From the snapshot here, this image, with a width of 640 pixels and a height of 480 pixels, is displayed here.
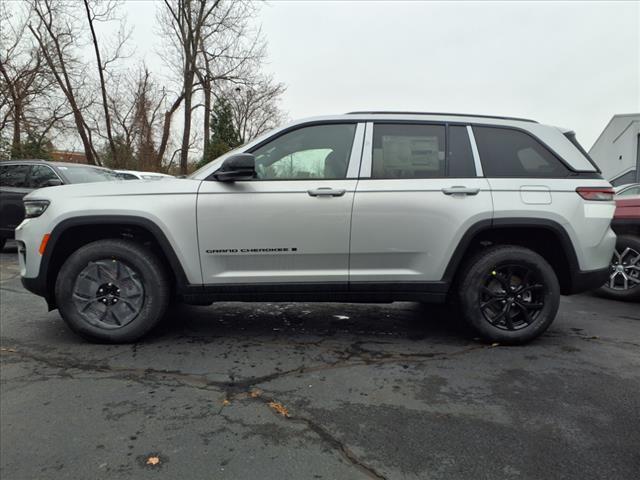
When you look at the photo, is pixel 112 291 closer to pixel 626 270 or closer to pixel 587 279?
pixel 587 279

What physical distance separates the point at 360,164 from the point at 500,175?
1133 mm

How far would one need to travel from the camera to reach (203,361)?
3242mm

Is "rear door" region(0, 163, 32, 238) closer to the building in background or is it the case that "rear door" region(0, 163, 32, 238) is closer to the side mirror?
the side mirror

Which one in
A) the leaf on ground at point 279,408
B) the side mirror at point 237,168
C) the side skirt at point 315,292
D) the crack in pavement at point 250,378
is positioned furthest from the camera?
the side skirt at point 315,292

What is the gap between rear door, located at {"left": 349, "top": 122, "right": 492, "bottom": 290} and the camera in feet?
11.1

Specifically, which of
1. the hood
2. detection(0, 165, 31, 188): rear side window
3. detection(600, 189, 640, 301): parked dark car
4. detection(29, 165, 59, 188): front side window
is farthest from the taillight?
detection(0, 165, 31, 188): rear side window

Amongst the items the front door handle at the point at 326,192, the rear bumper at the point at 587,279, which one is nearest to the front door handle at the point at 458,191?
→ the front door handle at the point at 326,192

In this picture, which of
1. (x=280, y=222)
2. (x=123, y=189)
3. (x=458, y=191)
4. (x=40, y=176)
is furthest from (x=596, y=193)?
(x=40, y=176)

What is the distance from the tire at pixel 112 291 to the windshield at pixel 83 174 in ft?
15.7

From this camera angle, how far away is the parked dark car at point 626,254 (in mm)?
5181

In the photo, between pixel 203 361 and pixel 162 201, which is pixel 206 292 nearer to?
pixel 203 361

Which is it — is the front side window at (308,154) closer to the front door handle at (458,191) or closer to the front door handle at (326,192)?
the front door handle at (326,192)

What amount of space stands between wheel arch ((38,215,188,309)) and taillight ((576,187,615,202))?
3191mm

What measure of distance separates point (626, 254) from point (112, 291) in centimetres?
556
